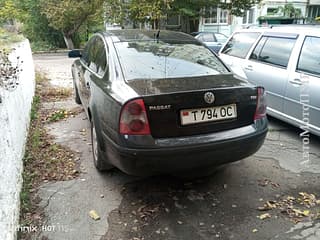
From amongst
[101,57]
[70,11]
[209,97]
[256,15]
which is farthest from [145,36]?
[256,15]

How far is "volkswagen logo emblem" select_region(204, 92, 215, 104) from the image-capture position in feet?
9.78

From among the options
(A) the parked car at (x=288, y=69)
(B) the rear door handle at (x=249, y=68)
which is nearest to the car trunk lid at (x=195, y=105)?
(A) the parked car at (x=288, y=69)

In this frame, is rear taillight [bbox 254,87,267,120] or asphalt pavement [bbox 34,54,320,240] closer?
asphalt pavement [bbox 34,54,320,240]

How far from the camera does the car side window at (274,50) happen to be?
5.07 meters

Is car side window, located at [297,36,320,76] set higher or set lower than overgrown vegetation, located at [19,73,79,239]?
higher

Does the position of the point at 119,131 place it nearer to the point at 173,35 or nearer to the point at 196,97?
the point at 196,97

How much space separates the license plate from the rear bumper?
141mm

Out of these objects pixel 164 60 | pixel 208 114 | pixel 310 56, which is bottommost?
pixel 208 114

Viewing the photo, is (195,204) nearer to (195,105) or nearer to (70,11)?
(195,105)

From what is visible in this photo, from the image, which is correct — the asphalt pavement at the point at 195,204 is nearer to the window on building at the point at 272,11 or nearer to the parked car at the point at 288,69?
the parked car at the point at 288,69

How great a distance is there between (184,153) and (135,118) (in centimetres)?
52

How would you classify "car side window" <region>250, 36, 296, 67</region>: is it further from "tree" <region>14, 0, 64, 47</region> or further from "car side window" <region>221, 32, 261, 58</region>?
"tree" <region>14, 0, 64, 47</region>

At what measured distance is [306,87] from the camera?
4.58 m

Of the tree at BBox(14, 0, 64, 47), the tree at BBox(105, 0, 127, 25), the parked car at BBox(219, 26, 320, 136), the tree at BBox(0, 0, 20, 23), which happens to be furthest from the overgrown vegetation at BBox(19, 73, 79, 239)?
the tree at BBox(14, 0, 64, 47)
